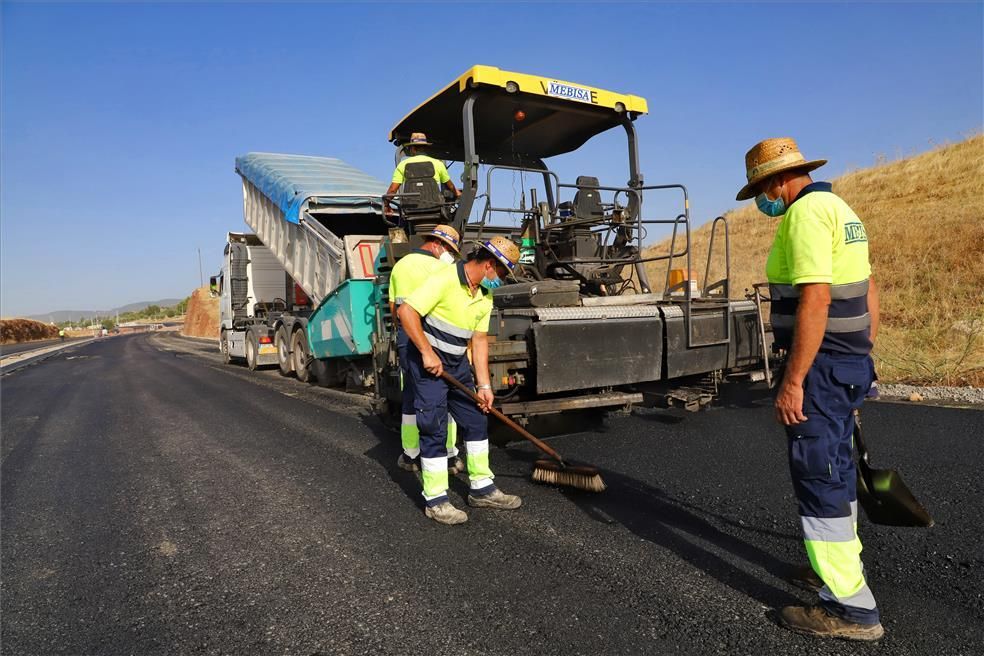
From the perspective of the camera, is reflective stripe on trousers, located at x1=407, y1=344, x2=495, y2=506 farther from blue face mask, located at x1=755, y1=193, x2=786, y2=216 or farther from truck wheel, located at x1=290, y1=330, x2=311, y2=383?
truck wheel, located at x1=290, y1=330, x2=311, y2=383

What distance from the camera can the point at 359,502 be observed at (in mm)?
3678

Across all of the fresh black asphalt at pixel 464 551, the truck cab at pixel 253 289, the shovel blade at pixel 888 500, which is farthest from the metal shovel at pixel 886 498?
the truck cab at pixel 253 289

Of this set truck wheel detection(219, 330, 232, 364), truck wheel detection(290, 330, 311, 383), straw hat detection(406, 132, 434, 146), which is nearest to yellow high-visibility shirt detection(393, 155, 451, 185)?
straw hat detection(406, 132, 434, 146)

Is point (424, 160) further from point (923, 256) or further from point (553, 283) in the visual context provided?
point (923, 256)

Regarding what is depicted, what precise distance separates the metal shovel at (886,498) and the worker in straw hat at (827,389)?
238 millimetres

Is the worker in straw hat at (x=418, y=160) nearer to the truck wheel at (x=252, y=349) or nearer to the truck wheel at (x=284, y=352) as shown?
the truck wheel at (x=284, y=352)

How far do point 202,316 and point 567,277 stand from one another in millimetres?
43684

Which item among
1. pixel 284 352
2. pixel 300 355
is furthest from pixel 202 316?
pixel 300 355

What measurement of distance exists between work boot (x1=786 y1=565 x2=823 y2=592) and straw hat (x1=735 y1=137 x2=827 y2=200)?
162 cm

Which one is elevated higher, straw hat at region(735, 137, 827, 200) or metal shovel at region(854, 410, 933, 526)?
straw hat at region(735, 137, 827, 200)

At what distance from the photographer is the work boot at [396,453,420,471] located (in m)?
4.26

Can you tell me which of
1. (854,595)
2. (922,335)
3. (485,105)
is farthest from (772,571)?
(922,335)

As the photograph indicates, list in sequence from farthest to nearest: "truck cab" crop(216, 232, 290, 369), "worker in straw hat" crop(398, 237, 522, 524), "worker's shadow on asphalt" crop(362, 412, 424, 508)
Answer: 1. "truck cab" crop(216, 232, 290, 369)
2. "worker's shadow on asphalt" crop(362, 412, 424, 508)
3. "worker in straw hat" crop(398, 237, 522, 524)

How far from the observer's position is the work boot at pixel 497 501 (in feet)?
11.3
